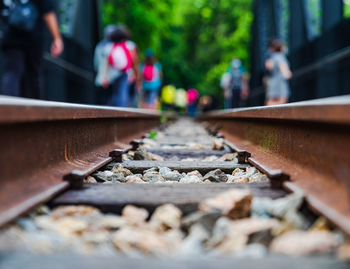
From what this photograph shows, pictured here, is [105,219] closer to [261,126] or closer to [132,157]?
[132,157]

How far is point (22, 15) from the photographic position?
17.6 ft

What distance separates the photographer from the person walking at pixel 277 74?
9.50 meters

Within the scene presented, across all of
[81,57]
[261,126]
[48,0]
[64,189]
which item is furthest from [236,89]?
[64,189]

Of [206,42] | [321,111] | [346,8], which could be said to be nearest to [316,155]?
[321,111]

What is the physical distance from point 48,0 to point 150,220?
4.61 metres

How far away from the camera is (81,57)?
13633 mm

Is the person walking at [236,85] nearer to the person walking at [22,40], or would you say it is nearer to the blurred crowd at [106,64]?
the blurred crowd at [106,64]

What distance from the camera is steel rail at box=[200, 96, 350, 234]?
5.54 feet

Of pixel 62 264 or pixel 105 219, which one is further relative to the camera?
pixel 105 219

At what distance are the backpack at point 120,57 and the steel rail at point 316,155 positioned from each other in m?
5.77

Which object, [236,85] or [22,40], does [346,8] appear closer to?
[236,85]

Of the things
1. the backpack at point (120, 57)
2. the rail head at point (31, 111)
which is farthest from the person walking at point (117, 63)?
the rail head at point (31, 111)

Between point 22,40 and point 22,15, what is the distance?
0.30 metres

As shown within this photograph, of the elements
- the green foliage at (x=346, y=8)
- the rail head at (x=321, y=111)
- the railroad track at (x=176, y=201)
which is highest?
the green foliage at (x=346, y=8)
